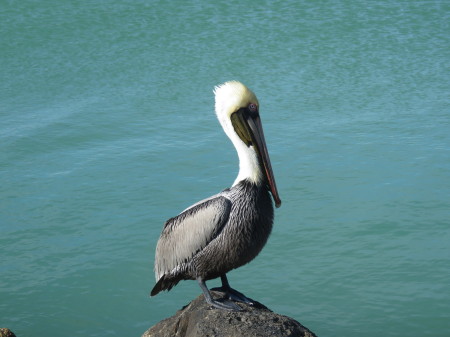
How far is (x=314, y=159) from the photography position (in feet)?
29.2

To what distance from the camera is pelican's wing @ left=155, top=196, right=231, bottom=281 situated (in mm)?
4316

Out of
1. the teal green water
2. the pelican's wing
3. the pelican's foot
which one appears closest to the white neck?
the pelican's wing

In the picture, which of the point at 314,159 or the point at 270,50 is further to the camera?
the point at 270,50

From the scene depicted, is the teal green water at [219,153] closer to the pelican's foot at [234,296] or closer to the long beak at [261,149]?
the pelican's foot at [234,296]

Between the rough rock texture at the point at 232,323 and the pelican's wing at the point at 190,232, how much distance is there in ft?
0.90

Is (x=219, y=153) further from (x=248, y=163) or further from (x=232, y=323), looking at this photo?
(x=232, y=323)

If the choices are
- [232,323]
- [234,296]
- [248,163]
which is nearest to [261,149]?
[248,163]

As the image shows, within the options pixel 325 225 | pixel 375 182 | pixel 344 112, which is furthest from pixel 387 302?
pixel 344 112

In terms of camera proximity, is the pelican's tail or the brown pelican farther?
the pelican's tail

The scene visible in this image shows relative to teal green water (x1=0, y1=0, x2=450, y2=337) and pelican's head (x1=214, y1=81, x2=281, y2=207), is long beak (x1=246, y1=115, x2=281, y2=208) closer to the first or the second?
pelican's head (x1=214, y1=81, x2=281, y2=207)

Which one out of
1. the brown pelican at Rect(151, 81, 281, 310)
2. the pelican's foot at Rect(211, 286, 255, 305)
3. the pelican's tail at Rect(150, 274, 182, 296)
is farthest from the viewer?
the pelican's tail at Rect(150, 274, 182, 296)

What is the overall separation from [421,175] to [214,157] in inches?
88.3

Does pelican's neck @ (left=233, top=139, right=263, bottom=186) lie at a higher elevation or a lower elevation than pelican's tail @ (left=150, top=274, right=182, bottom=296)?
higher

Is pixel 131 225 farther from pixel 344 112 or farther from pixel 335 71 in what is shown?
pixel 335 71
